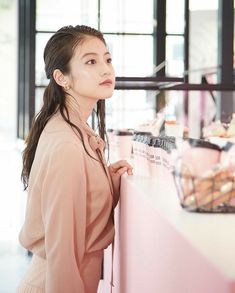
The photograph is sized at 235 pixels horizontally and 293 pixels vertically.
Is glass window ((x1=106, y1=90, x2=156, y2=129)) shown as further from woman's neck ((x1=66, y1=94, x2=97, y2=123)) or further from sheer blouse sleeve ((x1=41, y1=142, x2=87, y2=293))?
sheer blouse sleeve ((x1=41, y1=142, x2=87, y2=293))

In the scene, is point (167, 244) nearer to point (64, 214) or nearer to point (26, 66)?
point (64, 214)

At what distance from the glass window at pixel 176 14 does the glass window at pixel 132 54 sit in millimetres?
354

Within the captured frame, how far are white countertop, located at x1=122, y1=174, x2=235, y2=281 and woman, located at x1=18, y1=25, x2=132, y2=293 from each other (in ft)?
0.73

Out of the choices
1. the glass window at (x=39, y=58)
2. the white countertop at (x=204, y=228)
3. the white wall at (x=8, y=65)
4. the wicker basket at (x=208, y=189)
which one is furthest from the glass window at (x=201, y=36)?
the wicker basket at (x=208, y=189)

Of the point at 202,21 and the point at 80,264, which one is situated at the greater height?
the point at 202,21

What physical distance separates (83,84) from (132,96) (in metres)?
2.14

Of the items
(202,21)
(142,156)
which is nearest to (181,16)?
(202,21)

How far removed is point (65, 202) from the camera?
171 centimetres

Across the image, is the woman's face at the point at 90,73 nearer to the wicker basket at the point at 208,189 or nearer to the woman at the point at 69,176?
the woman at the point at 69,176

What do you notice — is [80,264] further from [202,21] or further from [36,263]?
[202,21]

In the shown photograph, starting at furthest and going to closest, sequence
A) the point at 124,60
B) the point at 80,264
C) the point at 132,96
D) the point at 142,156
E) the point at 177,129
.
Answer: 1. the point at 124,60
2. the point at 132,96
3. the point at 177,129
4. the point at 142,156
5. the point at 80,264

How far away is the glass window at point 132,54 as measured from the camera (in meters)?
7.71

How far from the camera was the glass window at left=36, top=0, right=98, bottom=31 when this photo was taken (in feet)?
24.3

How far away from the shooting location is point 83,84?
193 cm
